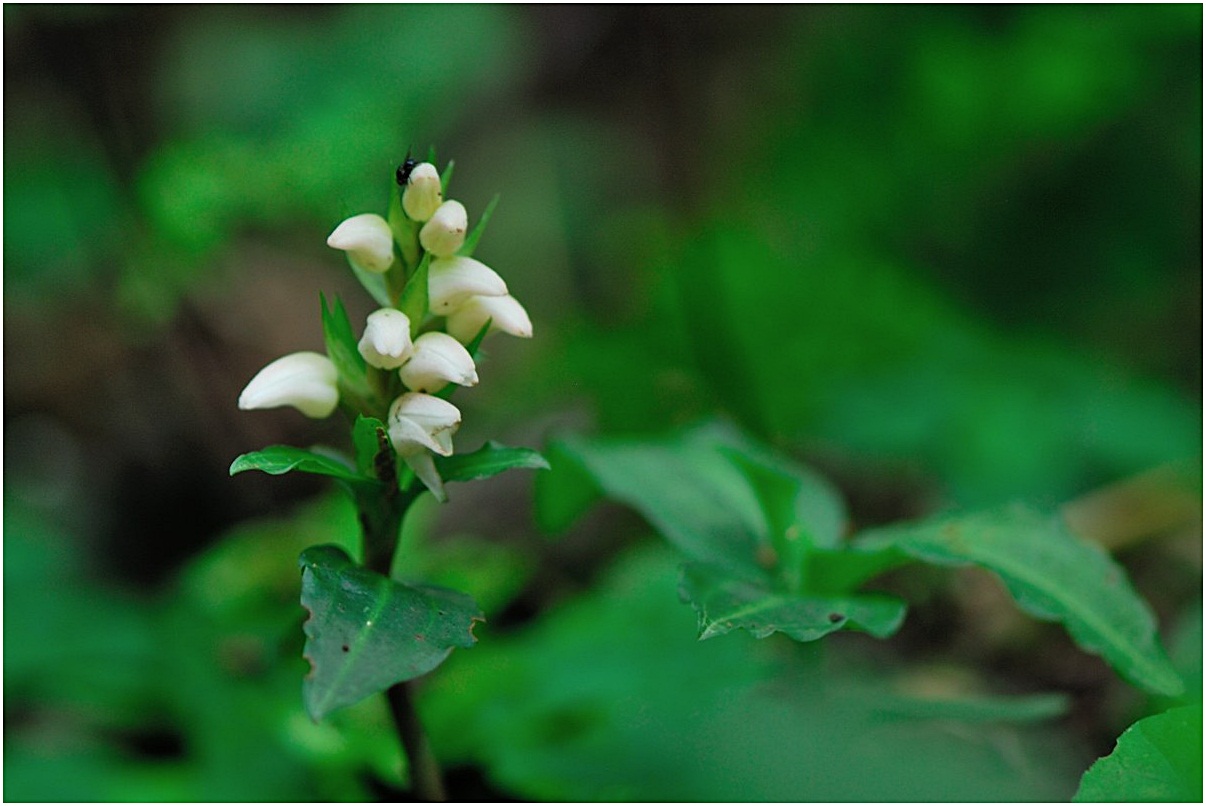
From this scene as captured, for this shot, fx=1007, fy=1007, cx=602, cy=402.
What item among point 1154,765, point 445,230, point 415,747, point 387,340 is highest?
point 445,230

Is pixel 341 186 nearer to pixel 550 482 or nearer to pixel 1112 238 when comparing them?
pixel 550 482

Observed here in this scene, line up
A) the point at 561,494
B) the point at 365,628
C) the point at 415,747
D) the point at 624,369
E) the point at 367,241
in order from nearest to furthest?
the point at 365,628, the point at 367,241, the point at 415,747, the point at 561,494, the point at 624,369

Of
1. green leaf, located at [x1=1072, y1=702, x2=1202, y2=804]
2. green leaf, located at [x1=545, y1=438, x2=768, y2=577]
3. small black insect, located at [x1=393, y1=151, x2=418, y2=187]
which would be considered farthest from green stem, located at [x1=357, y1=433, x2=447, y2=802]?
green leaf, located at [x1=1072, y1=702, x2=1202, y2=804]

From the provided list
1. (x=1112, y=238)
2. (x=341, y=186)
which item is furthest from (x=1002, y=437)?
(x=341, y=186)

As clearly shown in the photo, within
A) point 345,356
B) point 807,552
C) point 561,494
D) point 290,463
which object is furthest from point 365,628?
point 561,494

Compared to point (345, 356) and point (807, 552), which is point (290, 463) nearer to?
point (345, 356)
